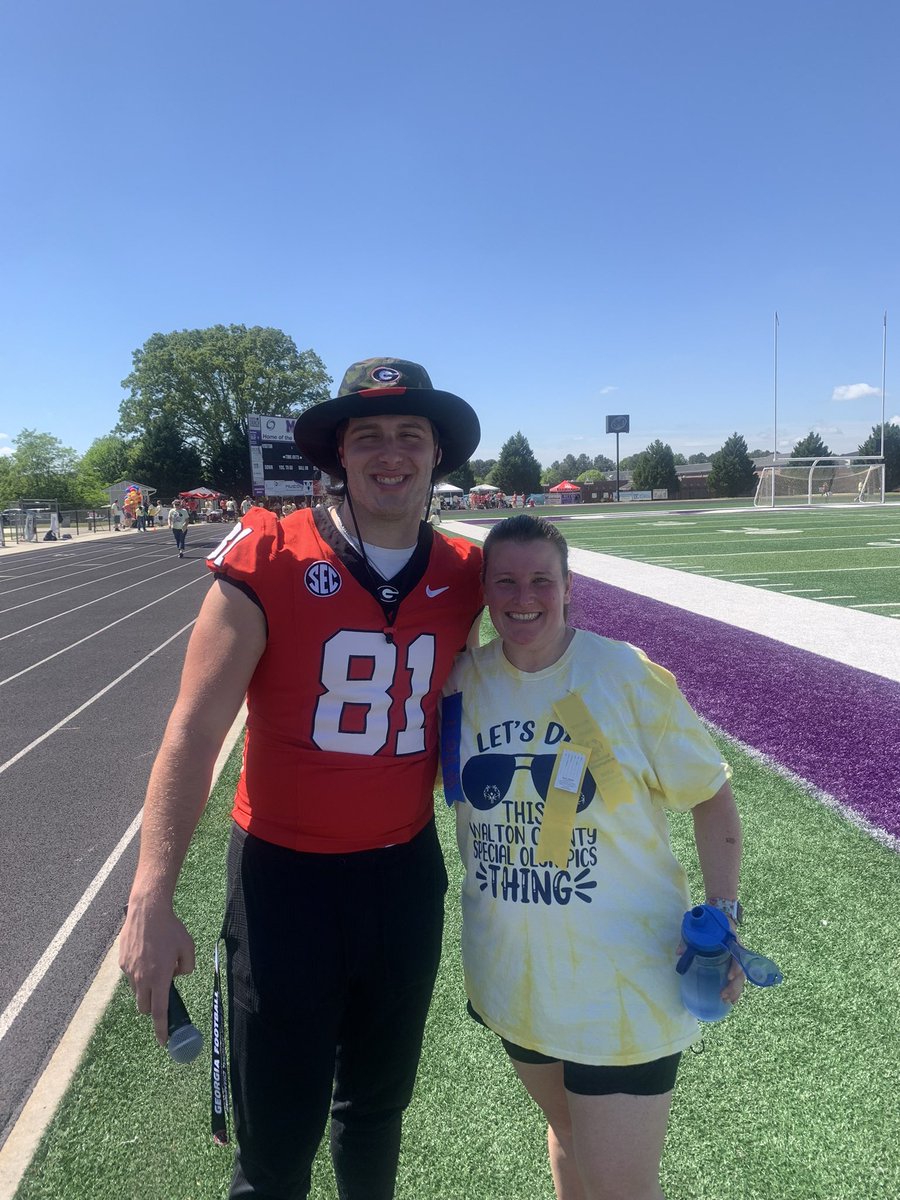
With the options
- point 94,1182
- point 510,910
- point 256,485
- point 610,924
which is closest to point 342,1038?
point 510,910

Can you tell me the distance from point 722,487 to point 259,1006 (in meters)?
75.8

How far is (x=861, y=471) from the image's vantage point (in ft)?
156

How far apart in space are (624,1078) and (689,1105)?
3.33ft

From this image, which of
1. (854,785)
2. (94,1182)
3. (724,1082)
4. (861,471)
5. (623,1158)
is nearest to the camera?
(623,1158)

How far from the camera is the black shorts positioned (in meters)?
1.44

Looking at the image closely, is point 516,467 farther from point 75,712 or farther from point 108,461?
point 75,712

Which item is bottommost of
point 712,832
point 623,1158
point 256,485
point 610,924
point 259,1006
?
point 623,1158

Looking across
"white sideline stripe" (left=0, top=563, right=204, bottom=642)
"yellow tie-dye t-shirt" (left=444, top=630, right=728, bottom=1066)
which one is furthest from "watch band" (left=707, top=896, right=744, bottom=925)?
"white sideline stripe" (left=0, top=563, right=204, bottom=642)

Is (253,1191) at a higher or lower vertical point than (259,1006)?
lower

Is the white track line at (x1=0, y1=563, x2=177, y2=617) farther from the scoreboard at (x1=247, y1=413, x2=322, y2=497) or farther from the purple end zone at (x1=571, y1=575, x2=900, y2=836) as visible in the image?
the purple end zone at (x1=571, y1=575, x2=900, y2=836)

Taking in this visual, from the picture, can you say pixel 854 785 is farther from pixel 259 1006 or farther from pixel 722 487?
pixel 722 487

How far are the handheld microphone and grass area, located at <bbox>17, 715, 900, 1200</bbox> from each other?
942 mm

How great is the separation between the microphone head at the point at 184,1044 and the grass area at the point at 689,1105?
3.10 feet

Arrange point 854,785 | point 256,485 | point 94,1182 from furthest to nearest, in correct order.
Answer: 1. point 256,485
2. point 854,785
3. point 94,1182
